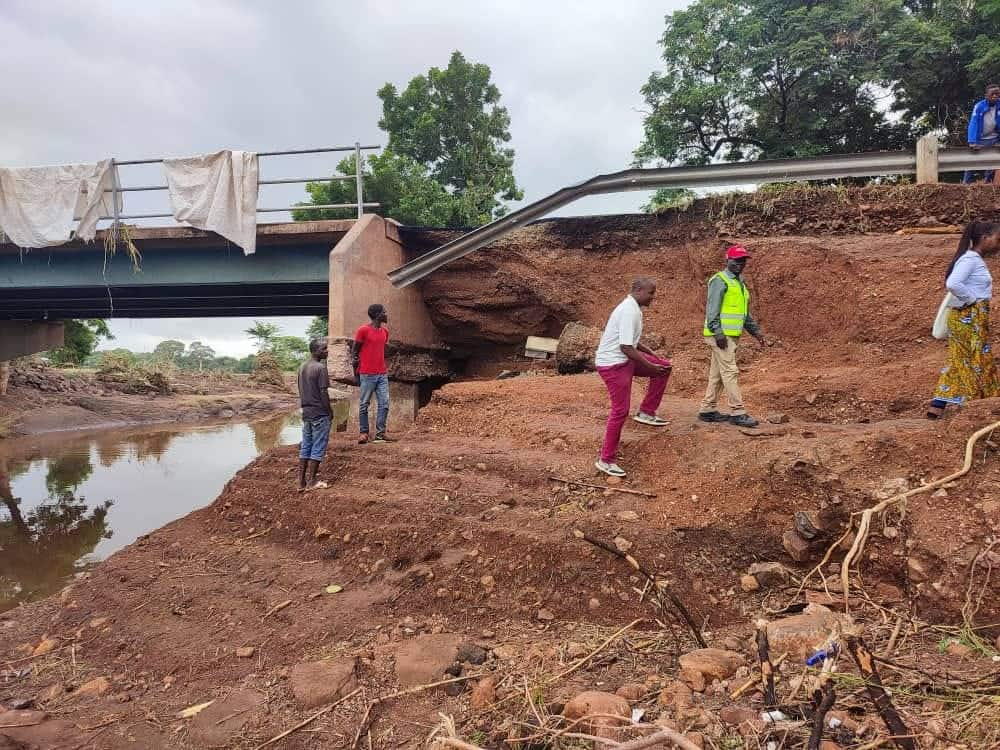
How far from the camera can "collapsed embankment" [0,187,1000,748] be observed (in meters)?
3.06

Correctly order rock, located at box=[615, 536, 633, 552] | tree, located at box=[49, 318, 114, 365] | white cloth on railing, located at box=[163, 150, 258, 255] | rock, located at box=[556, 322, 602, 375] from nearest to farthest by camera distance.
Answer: rock, located at box=[615, 536, 633, 552] < rock, located at box=[556, 322, 602, 375] < white cloth on railing, located at box=[163, 150, 258, 255] < tree, located at box=[49, 318, 114, 365]

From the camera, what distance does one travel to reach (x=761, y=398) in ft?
22.4

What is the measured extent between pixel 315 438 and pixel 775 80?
1412 cm

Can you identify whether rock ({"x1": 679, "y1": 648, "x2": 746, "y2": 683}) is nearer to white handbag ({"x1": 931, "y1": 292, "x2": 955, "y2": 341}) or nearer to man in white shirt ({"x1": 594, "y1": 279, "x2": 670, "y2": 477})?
man in white shirt ({"x1": 594, "y1": 279, "x2": 670, "y2": 477})

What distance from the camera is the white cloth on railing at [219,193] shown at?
10.8m

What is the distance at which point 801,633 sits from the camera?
289 centimetres

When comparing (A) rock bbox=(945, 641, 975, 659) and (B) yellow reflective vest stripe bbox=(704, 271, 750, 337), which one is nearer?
(A) rock bbox=(945, 641, 975, 659)

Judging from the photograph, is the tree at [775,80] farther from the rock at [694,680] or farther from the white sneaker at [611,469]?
the rock at [694,680]

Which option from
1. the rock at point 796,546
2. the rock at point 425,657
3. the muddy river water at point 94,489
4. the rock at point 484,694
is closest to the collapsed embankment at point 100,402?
the muddy river water at point 94,489

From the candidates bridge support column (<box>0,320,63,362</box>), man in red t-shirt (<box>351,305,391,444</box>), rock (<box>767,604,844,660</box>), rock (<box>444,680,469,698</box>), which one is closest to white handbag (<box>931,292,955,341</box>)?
rock (<box>767,604,844,660</box>)

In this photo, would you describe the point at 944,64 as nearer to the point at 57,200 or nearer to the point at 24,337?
the point at 57,200

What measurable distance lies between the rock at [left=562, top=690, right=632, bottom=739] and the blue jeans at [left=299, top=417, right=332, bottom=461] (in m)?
4.39

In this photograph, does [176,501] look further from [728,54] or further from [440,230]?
[728,54]

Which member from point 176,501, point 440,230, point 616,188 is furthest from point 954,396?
point 176,501
